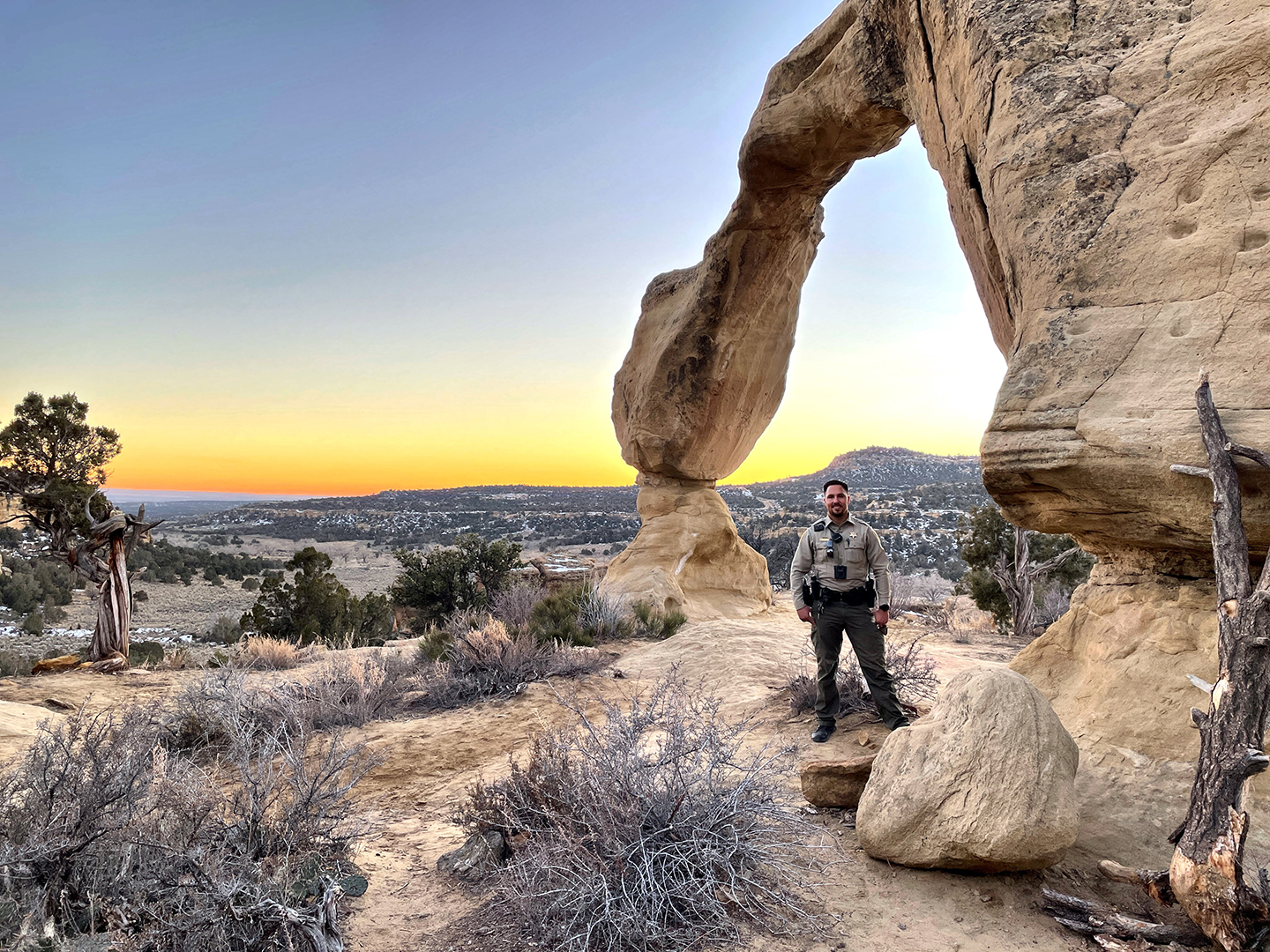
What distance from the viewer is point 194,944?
218 centimetres

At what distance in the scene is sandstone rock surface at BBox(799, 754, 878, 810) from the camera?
350 centimetres

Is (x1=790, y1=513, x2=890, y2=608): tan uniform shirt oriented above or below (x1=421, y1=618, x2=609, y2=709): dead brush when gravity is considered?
above

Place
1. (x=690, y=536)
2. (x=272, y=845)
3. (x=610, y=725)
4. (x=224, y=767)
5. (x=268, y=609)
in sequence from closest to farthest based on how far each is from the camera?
(x=272, y=845) < (x=610, y=725) < (x=224, y=767) < (x=690, y=536) < (x=268, y=609)

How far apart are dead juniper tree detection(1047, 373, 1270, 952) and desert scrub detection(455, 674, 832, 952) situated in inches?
43.3

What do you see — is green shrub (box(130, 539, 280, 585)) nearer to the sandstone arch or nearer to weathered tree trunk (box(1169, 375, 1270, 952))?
the sandstone arch

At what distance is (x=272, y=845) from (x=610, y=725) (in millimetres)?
1528

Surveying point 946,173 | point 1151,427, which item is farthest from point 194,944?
point 946,173

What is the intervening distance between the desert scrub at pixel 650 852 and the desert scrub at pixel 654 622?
630 centimetres

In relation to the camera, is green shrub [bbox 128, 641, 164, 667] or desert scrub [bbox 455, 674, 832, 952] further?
green shrub [bbox 128, 641, 164, 667]

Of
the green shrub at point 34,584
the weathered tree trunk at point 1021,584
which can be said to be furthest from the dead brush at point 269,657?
the green shrub at point 34,584

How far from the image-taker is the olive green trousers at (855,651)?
178 inches

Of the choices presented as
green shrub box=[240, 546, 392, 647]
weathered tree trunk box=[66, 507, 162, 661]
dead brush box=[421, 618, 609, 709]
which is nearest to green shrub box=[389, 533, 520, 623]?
green shrub box=[240, 546, 392, 647]

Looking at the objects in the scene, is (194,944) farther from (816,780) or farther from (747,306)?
(747,306)

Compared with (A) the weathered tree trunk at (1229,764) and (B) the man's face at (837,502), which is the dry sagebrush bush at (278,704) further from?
(A) the weathered tree trunk at (1229,764)
